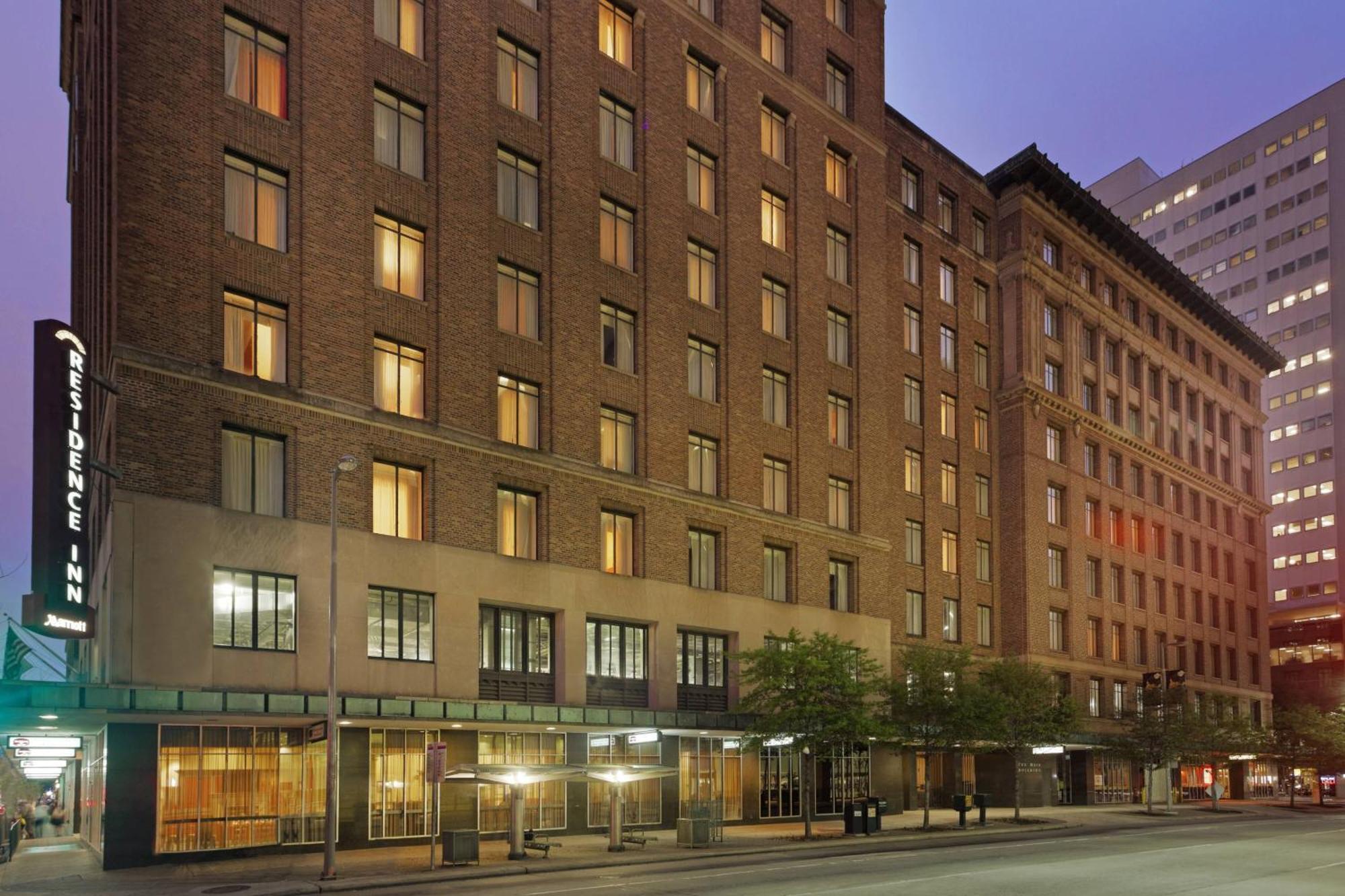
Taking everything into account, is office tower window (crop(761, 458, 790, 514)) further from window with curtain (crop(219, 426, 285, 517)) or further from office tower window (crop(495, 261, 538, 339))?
window with curtain (crop(219, 426, 285, 517))

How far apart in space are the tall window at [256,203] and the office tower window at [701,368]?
18315 mm

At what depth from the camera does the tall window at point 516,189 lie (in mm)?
43031

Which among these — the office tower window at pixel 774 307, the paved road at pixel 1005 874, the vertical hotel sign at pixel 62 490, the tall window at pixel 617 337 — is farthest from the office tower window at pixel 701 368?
the vertical hotel sign at pixel 62 490

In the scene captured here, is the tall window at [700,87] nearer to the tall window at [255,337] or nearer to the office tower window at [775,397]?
the office tower window at [775,397]

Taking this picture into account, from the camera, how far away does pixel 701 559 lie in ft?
162

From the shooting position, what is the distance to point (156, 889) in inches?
1019

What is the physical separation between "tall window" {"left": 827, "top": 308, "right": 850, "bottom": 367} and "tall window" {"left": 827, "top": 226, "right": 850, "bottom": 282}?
5.78ft

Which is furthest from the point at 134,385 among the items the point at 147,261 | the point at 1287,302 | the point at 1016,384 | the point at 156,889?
the point at 1287,302

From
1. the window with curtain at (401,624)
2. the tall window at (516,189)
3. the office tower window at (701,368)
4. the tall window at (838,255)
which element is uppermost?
the tall window at (838,255)

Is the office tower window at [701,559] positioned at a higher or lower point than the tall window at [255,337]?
lower

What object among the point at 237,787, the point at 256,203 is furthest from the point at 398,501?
the point at 256,203

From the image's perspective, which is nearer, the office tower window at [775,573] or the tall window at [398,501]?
the tall window at [398,501]

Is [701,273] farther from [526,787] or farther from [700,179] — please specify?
[526,787]

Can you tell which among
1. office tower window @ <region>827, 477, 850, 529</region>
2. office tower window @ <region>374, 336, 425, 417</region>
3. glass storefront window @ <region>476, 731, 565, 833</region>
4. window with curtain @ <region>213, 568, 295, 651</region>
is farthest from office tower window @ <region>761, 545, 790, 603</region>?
window with curtain @ <region>213, 568, 295, 651</region>
